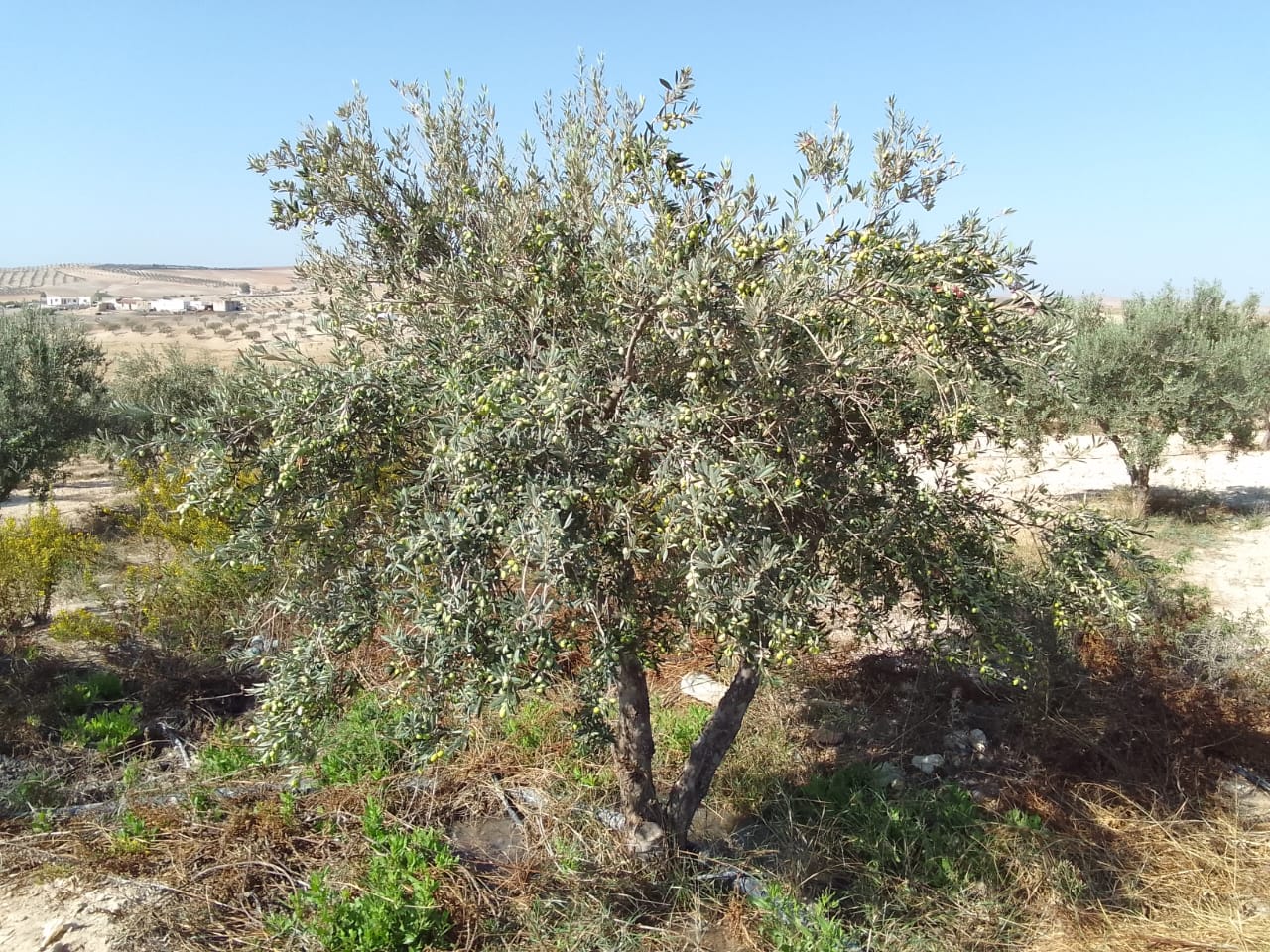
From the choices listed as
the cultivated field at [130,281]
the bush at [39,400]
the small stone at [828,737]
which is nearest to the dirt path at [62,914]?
the small stone at [828,737]

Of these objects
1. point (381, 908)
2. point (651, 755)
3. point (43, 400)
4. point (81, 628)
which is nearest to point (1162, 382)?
point (651, 755)

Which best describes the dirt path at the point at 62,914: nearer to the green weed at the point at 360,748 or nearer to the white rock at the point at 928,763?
the green weed at the point at 360,748

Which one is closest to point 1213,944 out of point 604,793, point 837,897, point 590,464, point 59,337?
point 837,897

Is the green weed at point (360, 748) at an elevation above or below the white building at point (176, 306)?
below

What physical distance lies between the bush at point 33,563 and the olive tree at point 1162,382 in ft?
47.6

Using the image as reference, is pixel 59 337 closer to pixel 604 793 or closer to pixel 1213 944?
pixel 604 793

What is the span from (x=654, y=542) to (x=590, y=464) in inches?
19.0

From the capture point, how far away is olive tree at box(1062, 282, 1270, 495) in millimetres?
13406

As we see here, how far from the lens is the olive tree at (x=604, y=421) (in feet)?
10.3

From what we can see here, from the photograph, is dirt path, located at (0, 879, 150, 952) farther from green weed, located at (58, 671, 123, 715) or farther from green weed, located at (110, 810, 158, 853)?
green weed, located at (58, 671, 123, 715)

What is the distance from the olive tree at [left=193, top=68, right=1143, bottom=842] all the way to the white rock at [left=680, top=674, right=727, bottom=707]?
397 centimetres

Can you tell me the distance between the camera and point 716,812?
21.5 ft

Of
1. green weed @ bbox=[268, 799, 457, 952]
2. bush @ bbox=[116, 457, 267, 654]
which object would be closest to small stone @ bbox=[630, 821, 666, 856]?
green weed @ bbox=[268, 799, 457, 952]

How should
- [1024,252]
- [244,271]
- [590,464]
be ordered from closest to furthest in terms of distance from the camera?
[590,464] → [1024,252] → [244,271]
